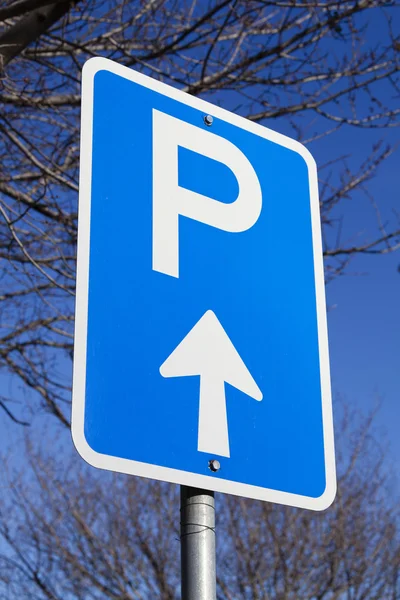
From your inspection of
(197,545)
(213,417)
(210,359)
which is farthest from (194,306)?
(197,545)

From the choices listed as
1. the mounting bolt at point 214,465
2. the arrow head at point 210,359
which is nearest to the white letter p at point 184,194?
the arrow head at point 210,359

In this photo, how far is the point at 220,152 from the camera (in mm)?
1864

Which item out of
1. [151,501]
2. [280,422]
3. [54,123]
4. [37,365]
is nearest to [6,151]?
[54,123]

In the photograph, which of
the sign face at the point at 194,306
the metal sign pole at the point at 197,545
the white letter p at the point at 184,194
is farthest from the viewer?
the white letter p at the point at 184,194

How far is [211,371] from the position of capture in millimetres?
1597

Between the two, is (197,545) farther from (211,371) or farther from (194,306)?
(194,306)

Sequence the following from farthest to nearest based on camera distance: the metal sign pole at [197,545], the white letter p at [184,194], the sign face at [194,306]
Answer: the white letter p at [184,194] → the sign face at [194,306] → the metal sign pole at [197,545]

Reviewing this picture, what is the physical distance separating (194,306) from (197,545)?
0.45 metres

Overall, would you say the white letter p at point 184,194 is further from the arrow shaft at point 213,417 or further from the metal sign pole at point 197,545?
the metal sign pole at point 197,545

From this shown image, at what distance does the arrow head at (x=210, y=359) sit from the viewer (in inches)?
61.8

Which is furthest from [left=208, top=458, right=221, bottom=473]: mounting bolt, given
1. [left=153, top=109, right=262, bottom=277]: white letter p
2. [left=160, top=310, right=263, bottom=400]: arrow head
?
[left=153, top=109, right=262, bottom=277]: white letter p

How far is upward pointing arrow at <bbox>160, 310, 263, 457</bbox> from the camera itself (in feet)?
5.09

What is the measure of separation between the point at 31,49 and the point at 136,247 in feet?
12.9

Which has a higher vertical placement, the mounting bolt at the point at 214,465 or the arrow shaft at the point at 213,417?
the arrow shaft at the point at 213,417
